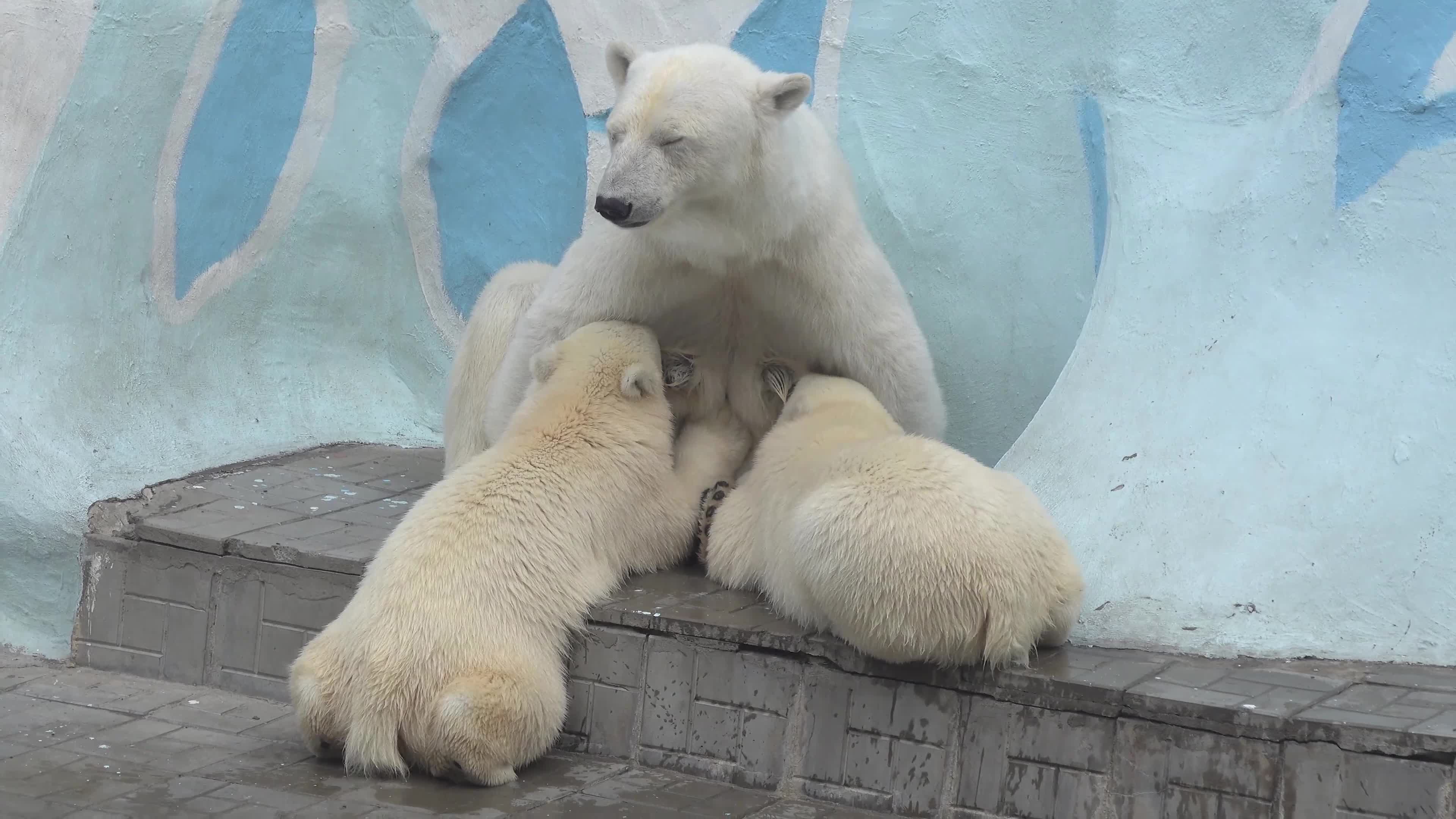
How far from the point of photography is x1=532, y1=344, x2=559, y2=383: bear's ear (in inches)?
144

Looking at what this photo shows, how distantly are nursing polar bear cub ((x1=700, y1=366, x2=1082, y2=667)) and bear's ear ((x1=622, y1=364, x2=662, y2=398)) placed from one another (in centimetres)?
47

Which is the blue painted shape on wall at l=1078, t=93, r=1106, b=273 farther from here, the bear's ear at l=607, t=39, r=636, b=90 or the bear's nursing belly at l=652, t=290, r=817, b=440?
the bear's ear at l=607, t=39, r=636, b=90

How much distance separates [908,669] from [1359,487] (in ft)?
3.53

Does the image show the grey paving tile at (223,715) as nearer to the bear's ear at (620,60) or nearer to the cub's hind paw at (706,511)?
the cub's hind paw at (706,511)

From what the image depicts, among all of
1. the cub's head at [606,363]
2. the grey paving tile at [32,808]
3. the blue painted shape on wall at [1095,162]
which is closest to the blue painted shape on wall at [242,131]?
the cub's head at [606,363]

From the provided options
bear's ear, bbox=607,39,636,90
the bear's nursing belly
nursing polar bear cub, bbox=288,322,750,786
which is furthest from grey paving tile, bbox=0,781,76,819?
bear's ear, bbox=607,39,636,90

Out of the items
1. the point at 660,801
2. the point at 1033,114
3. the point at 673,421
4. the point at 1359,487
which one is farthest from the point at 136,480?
the point at 1359,487

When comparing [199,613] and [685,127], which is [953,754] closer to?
[685,127]

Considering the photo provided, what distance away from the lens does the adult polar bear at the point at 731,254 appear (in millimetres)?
3381

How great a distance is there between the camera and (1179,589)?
3361 mm

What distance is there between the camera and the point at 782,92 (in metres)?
3.48

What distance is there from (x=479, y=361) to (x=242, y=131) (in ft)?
4.76

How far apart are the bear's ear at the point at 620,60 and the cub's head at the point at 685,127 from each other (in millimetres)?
116

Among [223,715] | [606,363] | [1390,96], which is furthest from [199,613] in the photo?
[1390,96]
